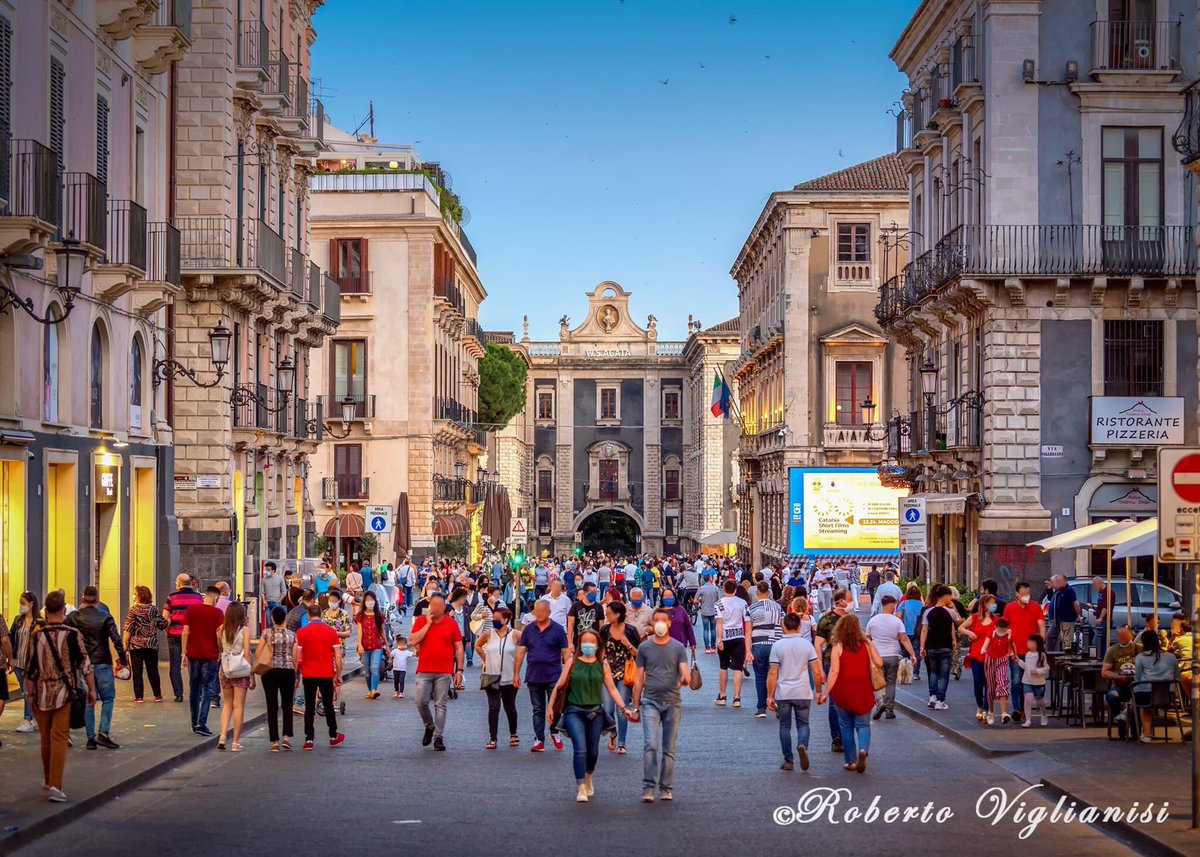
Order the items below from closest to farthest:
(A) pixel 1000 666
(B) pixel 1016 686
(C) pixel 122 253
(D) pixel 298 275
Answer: (A) pixel 1000 666
(B) pixel 1016 686
(C) pixel 122 253
(D) pixel 298 275

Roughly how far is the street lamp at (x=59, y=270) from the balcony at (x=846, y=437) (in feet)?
122

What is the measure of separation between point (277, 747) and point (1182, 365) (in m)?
23.0

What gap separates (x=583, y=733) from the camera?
15414mm

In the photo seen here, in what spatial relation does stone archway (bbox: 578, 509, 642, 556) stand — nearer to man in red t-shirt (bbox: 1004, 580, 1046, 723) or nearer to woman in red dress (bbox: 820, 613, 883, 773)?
man in red t-shirt (bbox: 1004, 580, 1046, 723)

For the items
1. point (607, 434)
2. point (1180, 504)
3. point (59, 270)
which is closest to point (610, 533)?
point (607, 434)

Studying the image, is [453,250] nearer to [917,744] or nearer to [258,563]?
[258,563]

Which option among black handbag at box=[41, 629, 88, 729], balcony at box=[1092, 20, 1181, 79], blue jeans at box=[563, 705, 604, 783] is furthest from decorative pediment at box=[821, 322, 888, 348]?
black handbag at box=[41, 629, 88, 729]

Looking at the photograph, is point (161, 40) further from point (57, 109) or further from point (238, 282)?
point (238, 282)

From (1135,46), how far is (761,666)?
1792 cm

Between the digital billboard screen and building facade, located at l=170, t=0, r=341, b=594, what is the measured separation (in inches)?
588

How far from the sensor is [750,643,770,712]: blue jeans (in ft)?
77.3

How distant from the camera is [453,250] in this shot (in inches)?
2662

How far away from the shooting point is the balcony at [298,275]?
40.2 metres

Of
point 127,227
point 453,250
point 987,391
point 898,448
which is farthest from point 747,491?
point 127,227
